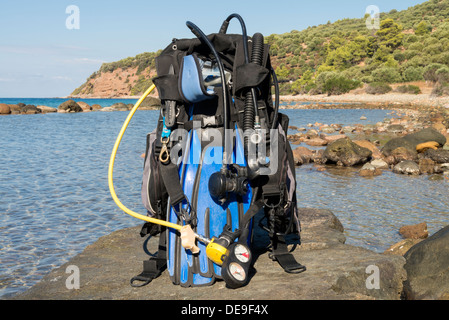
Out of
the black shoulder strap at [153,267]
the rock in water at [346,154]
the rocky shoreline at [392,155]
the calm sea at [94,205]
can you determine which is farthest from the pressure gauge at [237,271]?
the rock in water at [346,154]

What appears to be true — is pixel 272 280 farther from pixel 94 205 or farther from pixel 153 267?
pixel 94 205

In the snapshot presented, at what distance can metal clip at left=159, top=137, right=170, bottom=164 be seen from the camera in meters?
3.87

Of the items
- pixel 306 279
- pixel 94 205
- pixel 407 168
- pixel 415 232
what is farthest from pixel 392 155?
pixel 306 279

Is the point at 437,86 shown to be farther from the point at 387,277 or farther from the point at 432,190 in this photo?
the point at 387,277

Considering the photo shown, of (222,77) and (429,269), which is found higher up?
(222,77)

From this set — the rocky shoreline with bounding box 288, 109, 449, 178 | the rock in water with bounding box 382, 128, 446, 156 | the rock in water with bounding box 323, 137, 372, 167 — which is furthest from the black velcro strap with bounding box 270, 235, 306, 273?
the rock in water with bounding box 382, 128, 446, 156

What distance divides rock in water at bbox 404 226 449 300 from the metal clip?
8.17 feet

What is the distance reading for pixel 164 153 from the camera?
155 inches

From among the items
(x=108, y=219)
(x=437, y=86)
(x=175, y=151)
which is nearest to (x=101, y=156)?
(x=108, y=219)

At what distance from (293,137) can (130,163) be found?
917 centimetres

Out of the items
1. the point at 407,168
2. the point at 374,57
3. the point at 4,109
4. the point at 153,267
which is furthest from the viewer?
the point at 374,57

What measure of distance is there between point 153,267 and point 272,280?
111 cm

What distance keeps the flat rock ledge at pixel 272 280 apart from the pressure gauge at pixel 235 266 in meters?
0.10

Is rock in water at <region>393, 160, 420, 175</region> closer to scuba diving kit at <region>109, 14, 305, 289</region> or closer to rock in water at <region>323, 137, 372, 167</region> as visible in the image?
rock in water at <region>323, 137, 372, 167</region>
